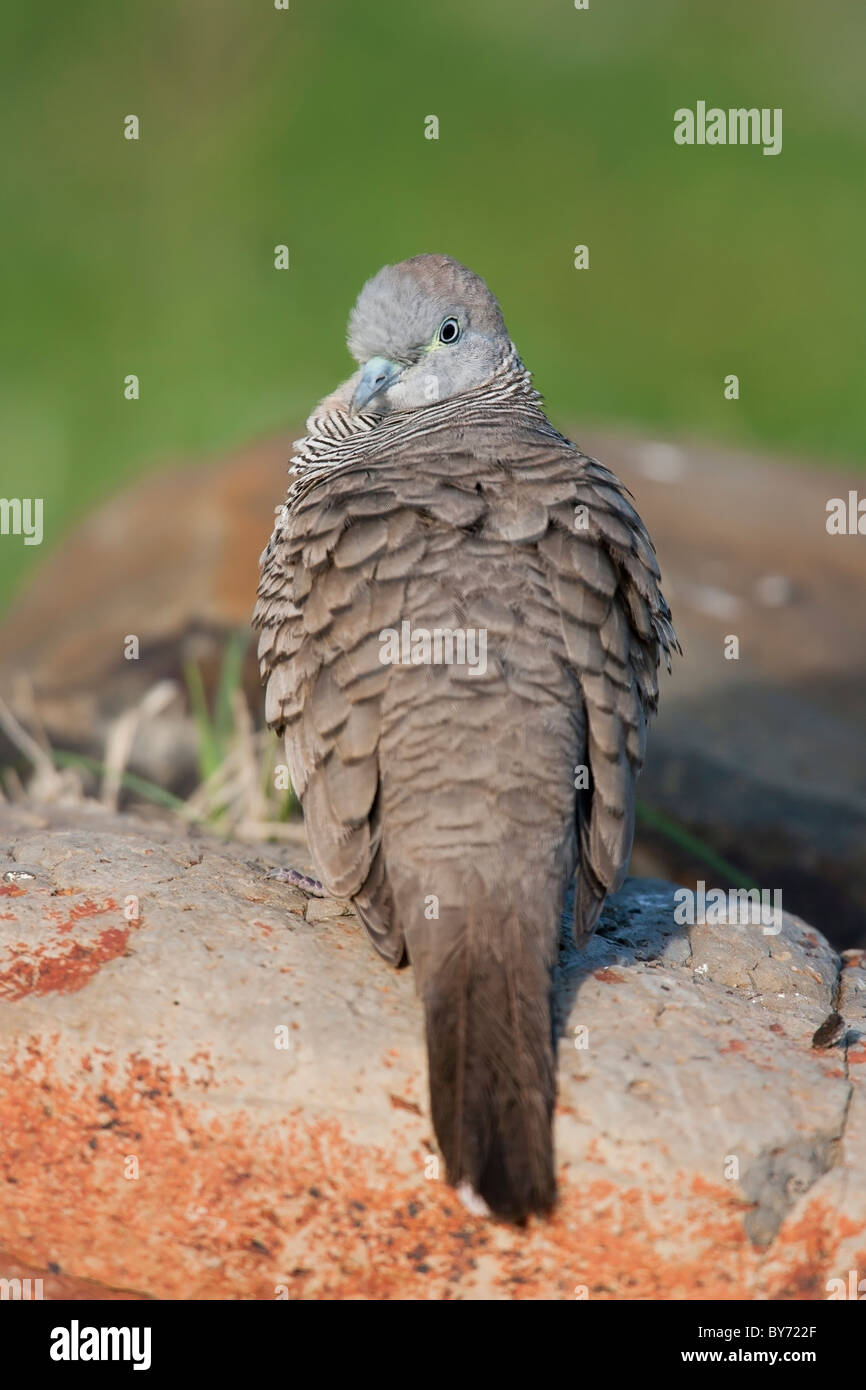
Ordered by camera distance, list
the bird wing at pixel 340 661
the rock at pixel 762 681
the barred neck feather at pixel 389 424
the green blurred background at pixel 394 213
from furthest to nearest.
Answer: the green blurred background at pixel 394 213 < the rock at pixel 762 681 < the barred neck feather at pixel 389 424 < the bird wing at pixel 340 661

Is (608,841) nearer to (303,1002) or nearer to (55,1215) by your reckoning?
(303,1002)

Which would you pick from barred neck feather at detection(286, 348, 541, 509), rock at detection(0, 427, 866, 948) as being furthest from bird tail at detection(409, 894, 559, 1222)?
rock at detection(0, 427, 866, 948)

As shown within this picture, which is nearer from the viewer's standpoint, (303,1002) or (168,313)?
(303,1002)

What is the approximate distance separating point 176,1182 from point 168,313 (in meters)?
10.7

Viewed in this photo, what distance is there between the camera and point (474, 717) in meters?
3.57

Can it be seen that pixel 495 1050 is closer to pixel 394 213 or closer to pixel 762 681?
pixel 762 681

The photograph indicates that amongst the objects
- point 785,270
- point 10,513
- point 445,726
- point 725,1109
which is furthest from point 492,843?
point 785,270

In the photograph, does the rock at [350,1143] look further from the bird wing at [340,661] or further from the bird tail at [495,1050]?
the bird wing at [340,661]

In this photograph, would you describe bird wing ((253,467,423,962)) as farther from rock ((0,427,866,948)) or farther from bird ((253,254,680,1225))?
rock ((0,427,866,948))

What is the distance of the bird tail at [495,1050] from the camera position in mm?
3061

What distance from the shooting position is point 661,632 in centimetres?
422

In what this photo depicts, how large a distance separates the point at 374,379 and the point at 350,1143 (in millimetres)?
2601

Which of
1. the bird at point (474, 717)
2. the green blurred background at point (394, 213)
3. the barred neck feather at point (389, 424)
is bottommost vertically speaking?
the bird at point (474, 717)

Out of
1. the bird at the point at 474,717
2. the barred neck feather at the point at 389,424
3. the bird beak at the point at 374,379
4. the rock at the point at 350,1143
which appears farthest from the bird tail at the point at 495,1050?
the bird beak at the point at 374,379
